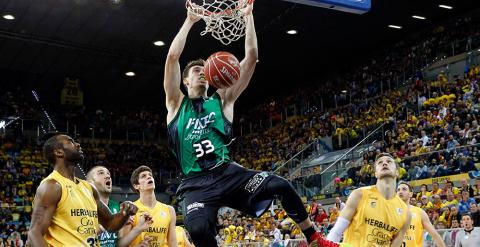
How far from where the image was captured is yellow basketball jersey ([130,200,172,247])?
7879 mm

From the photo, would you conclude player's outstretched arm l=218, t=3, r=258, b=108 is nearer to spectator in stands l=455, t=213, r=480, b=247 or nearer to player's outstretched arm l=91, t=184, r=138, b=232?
player's outstretched arm l=91, t=184, r=138, b=232

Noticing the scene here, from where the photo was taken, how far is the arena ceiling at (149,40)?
25703mm

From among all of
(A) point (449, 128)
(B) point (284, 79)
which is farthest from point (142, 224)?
(B) point (284, 79)

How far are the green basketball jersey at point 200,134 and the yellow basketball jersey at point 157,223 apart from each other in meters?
2.03

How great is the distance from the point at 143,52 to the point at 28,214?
991cm

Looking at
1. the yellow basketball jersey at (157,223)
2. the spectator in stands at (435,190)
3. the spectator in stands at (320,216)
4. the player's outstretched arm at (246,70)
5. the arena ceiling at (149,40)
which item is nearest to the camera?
the player's outstretched arm at (246,70)

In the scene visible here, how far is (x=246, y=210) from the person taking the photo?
19.3 ft

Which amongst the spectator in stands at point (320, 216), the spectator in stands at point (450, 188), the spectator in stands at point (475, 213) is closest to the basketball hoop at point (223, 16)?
the spectator in stands at point (475, 213)

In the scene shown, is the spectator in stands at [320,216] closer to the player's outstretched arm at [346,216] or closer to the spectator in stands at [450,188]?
the spectator in stands at [450,188]

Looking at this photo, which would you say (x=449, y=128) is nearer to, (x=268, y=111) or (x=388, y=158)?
(x=388, y=158)

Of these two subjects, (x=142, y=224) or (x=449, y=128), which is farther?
(x=449, y=128)

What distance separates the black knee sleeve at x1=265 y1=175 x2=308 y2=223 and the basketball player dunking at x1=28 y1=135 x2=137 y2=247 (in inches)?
61.8

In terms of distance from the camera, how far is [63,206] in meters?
5.17

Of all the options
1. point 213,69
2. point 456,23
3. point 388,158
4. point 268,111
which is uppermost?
point 456,23
